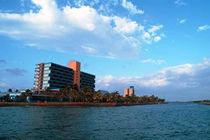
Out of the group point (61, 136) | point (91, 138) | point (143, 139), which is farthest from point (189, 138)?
point (61, 136)

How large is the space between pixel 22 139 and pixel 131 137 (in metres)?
18.1

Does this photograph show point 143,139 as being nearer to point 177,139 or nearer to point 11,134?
point 177,139

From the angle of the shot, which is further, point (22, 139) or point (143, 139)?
point (143, 139)

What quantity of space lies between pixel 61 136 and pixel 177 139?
19.8 metres

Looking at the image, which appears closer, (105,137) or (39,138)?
(39,138)

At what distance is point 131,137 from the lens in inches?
2096

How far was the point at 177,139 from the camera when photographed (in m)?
53.4

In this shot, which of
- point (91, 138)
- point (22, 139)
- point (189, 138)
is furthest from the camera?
point (189, 138)

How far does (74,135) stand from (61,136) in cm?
252

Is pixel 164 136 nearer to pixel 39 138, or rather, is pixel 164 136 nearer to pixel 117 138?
pixel 117 138

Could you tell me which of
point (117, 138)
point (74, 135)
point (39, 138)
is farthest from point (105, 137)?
point (39, 138)

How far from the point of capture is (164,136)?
56.7m

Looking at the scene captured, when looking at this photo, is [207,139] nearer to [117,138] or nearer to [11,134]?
[117,138]

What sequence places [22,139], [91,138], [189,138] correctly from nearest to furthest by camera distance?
[22,139] < [91,138] < [189,138]
